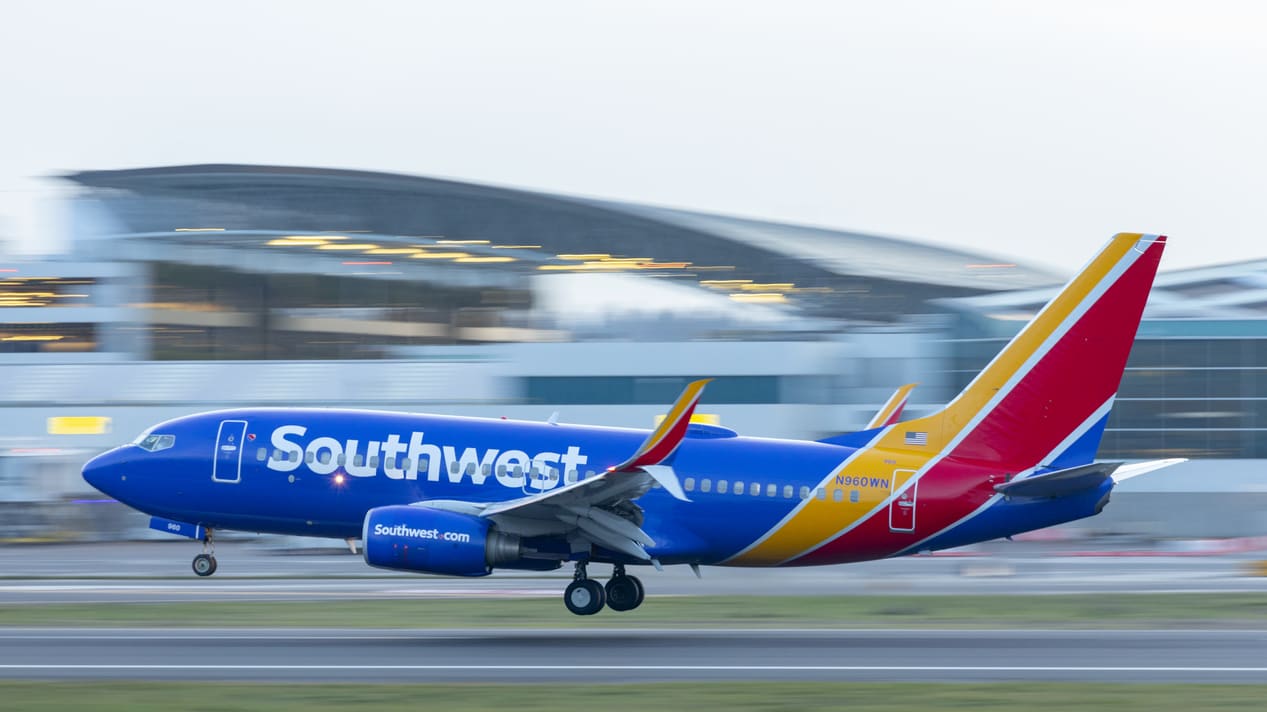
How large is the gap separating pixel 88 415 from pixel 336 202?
29.8 meters

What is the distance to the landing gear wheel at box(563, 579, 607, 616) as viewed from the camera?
84.8 ft

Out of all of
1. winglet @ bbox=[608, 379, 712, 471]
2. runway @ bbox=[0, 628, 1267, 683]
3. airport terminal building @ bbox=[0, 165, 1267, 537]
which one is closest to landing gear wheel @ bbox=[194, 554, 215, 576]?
runway @ bbox=[0, 628, 1267, 683]

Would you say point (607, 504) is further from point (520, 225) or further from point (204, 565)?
point (520, 225)

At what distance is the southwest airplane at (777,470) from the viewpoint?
26.0m

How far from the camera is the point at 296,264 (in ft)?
262

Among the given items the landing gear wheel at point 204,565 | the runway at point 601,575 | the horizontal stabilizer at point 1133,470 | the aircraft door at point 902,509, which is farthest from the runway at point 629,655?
the runway at point 601,575

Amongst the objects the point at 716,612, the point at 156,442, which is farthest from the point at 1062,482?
the point at 156,442

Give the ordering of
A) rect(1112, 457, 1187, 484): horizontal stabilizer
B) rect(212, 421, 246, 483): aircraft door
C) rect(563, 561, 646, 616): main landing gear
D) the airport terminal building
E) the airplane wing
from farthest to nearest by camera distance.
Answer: the airport terminal building
rect(212, 421, 246, 483): aircraft door
rect(563, 561, 646, 616): main landing gear
rect(1112, 457, 1187, 484): horizontal stabilizer
the airplane wing

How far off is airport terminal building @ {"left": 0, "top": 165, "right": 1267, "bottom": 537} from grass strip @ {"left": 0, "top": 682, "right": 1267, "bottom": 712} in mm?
39864

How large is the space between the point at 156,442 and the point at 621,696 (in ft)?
47.7

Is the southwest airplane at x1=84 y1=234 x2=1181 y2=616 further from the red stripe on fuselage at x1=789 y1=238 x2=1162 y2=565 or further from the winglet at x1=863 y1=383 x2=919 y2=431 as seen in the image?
the winglet at x1=863 y1=383 x2=919 y2=431

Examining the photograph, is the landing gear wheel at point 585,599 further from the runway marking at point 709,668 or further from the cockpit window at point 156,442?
the cockpit window at point 156,442

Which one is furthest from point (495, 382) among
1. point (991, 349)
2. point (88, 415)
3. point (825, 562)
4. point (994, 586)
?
point (825, 562)

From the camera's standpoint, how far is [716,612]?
27.8m
